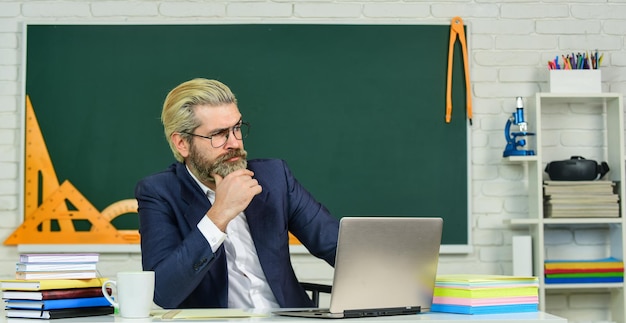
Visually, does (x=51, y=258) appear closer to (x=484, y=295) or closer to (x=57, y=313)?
(x=57, y=313)

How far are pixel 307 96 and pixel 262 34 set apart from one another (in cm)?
35

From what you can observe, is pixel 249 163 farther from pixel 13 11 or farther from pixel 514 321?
pixel 13 11

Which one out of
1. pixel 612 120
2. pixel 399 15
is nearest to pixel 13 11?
pixel 399 15

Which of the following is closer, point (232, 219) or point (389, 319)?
point (389, 319)

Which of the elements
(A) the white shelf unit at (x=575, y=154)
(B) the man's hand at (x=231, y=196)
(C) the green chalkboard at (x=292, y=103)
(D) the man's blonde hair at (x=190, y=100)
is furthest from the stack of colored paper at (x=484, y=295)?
(C) the green chalkboard at (x=292, y=103)

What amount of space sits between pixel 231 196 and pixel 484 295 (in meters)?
0.71

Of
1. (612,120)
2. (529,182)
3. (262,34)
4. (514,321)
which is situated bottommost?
(514,321)

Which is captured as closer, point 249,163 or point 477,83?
point 249,163

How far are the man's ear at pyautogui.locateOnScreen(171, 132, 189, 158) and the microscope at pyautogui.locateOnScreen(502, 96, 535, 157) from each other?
1.71 m

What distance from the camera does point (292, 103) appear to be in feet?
13.1

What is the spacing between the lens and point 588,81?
12.8ft

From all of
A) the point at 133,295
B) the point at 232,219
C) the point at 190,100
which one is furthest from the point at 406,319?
the point at 190,100

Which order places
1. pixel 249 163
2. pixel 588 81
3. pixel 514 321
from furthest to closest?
1. pixel 588 81
2. pixel 249 163
3. pixel 514 321

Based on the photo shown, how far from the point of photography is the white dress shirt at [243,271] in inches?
100
